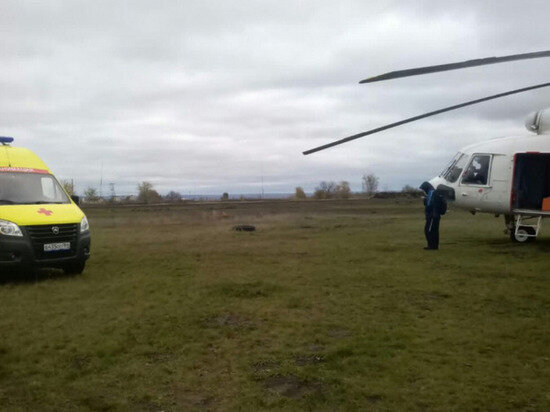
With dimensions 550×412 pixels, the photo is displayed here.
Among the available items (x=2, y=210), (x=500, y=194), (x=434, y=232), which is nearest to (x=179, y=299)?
(x=2, y=210)

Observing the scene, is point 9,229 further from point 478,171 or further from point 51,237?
point 478,171

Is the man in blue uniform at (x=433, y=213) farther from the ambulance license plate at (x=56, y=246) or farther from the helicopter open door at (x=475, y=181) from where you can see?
the ambulance license plate at (x=56, y=246)

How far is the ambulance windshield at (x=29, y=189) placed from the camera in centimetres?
971

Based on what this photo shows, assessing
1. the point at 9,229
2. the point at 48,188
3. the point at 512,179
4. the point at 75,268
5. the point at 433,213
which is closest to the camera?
the point at 9,229

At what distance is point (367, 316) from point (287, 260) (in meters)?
5.38

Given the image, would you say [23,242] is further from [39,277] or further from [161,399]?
[161,399]

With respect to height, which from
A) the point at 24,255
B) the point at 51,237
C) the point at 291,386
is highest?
the point at 51,237

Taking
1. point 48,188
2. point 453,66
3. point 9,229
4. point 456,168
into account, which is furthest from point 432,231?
point 9,229

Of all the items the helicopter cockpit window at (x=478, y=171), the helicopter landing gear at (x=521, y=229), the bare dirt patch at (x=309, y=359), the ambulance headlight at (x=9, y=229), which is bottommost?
the bare dirt patch at (x=309, y=359)

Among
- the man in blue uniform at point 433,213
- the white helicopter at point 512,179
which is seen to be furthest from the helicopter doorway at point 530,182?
the man in blue uniform at point 433,213

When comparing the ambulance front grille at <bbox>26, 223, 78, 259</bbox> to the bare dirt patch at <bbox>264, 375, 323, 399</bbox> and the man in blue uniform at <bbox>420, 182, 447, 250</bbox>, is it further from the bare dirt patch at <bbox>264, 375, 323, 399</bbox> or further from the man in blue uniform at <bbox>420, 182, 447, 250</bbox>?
the man in blue uniform at <bbox>420, 182, 447, 250</bbox>

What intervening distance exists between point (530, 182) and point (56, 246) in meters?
13.2

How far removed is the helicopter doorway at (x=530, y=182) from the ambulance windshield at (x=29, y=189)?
12317 millimetres

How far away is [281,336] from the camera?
5.92 metres
